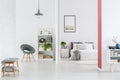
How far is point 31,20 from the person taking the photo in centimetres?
1232

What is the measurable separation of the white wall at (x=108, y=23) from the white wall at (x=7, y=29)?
3351mm

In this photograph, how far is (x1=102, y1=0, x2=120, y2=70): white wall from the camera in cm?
895

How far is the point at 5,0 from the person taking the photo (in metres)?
8.43

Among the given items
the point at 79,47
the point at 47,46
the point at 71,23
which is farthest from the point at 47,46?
the point at 71,23

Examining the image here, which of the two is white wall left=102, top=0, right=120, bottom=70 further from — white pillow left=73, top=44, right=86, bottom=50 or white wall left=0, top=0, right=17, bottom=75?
white pillow left=73, top=44, right=86, bottom=50

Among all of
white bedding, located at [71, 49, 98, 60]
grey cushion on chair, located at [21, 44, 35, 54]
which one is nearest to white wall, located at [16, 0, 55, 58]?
grey cushion on chair, located at [21, 44, 35, 54]

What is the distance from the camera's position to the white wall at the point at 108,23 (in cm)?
895

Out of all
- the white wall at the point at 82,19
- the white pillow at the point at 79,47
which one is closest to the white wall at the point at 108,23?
the white pillow at the point at 79,47

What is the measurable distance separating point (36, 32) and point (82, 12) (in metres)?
3.25

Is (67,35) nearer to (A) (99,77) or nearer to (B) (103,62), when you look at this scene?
(B) (103,62)

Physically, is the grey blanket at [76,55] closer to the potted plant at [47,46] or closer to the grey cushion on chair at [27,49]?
the potted plant at [47,46]

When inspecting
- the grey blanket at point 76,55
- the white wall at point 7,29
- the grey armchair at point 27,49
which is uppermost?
the white wall at point 7,29

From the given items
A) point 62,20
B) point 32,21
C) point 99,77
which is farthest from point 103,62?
point 62,20

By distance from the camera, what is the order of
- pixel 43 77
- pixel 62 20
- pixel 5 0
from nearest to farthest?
pixel 43 77 < pixel 5 0 < pixel 62 20
